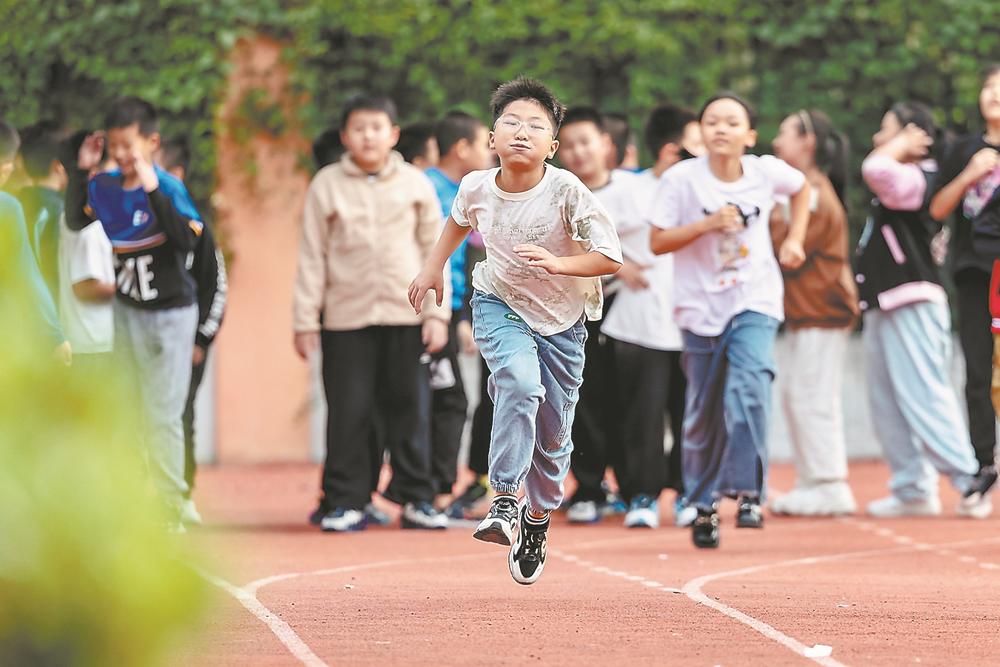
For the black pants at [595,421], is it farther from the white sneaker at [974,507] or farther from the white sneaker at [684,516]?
the white sneaker at [974,507]

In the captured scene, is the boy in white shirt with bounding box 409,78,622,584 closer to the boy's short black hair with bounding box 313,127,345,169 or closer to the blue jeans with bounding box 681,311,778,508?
the blue jeans with bounding box 681,311,778,508

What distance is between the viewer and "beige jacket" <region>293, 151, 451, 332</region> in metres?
9.77

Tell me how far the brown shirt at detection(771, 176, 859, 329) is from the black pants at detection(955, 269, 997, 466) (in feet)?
2.32

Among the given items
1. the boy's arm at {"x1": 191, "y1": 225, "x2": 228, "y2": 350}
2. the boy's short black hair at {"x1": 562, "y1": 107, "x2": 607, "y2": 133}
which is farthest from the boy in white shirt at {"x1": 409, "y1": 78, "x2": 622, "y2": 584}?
the boy's short black hair at {"x1": 562, "y1": 107, "x2": 607, "y2": 133}

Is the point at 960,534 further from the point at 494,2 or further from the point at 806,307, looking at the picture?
the point at 494,2

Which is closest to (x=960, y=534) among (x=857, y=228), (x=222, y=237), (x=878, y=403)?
(x=878, y=403)

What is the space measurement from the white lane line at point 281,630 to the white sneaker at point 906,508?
509 cm

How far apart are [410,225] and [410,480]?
53.9 inches

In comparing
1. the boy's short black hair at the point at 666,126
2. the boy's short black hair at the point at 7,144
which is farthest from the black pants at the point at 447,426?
the boy's short black hair at the point at 7,144

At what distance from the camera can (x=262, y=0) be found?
1459 cm

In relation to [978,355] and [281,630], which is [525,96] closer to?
[281,630]

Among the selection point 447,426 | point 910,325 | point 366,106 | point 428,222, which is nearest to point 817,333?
point 910,325

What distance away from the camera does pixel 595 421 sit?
34.6ft

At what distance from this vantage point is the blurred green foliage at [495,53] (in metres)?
14.5
